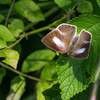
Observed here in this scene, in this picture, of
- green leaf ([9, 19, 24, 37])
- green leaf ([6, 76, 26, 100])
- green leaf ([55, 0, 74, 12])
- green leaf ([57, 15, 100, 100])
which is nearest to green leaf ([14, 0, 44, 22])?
green leaf ([9, 19, 24, 37])

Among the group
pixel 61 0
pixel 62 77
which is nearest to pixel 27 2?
pixel 61 0

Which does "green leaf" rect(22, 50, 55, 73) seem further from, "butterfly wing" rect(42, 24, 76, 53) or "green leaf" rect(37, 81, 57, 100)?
"butterfly wing" rect(42, 24, 76, 53)

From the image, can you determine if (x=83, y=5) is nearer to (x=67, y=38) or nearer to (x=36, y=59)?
(x=67, y=38)

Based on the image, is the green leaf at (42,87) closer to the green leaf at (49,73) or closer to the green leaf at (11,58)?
the green leaf at (49,73)

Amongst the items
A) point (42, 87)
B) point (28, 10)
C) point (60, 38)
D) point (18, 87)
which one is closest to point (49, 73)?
point (42, 87)

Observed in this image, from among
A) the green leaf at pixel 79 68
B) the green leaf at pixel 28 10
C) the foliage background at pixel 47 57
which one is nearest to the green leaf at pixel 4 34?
the foliage background at pixel 47 57

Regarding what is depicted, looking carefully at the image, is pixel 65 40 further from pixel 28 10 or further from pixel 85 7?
pixel 28 10
